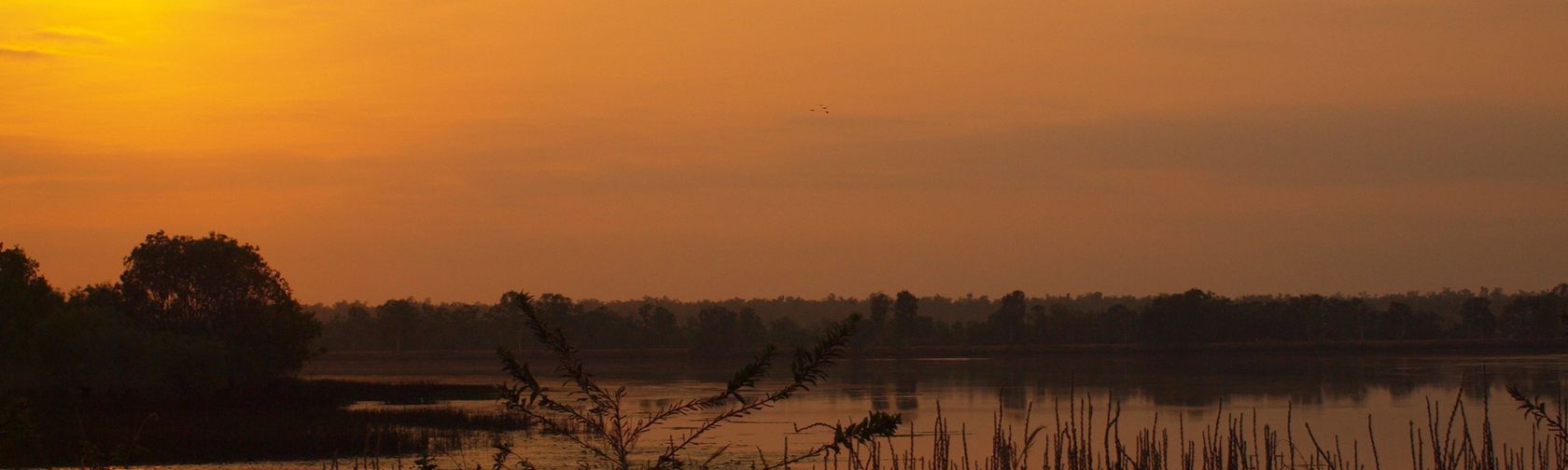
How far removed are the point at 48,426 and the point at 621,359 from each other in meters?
142

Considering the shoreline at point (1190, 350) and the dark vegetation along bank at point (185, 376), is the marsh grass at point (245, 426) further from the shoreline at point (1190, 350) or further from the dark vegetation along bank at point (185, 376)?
the shoreline at point (1190, 350)

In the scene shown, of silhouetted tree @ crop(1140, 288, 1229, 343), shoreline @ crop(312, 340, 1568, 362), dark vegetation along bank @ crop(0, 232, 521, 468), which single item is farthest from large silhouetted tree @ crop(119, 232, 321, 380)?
silhouetted tree @ crop(1140, 288, 1229, 343)

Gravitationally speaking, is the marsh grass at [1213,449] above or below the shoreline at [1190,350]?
below

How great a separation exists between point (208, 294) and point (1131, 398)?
178 ft

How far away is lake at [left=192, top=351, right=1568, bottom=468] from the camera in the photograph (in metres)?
46.7

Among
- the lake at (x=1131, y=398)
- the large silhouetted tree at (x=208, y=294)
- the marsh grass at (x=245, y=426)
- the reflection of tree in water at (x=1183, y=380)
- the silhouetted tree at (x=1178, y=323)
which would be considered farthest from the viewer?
the silhouetted tree at (x=1178, y=323)

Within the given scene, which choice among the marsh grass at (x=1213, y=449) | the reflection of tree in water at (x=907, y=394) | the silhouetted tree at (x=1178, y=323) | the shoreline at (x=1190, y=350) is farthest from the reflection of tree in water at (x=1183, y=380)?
the silhouetted tree at (x=1178, y=323)

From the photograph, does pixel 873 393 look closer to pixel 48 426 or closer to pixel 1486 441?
pixel 48 426

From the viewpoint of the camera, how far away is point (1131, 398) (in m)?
78.1

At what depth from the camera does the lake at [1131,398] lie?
46719 mm

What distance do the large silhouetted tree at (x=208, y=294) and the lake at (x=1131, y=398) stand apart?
20.9m

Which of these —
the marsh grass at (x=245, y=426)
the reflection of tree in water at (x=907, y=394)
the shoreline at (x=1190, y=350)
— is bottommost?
the marsh grass at (x=245, y=426)

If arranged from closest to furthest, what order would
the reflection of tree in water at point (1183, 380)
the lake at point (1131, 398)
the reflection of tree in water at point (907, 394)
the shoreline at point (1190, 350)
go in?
1. the lake at point (1131, 398)
2. the reflection of tree in water at point (907, 394)
3. the reflection of tree in water at point (1183, 380)
4. the shoreline at point (1190, 350)

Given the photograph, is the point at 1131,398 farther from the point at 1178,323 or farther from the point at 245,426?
the point at 1178,323
